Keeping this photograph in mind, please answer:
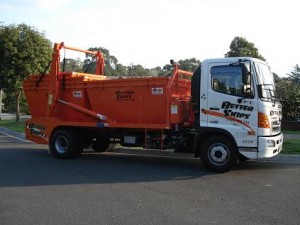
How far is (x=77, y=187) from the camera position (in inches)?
342

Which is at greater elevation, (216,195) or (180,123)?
(180,123)

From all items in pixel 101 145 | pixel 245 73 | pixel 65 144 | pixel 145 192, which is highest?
pixel 245 73

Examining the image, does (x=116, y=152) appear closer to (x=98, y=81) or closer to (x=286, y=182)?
(x=98, y=81)

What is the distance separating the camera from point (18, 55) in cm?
3003

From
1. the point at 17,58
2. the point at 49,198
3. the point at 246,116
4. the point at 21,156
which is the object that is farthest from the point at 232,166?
the point at 17,58

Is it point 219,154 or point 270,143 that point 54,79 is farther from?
point 270,143

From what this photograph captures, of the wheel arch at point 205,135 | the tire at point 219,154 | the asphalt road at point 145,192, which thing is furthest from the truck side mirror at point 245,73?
the asphalt road at point 145,192

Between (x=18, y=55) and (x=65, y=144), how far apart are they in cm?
1861

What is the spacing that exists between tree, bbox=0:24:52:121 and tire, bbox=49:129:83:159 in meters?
17.9

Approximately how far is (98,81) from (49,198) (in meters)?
5.44

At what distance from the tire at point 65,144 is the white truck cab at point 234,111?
4.07m

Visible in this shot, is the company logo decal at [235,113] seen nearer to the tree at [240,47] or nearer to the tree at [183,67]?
the tree at [183,67]

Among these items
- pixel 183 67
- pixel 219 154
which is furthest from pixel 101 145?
pixel 183 67

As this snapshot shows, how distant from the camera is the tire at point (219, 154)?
10.2 metres
